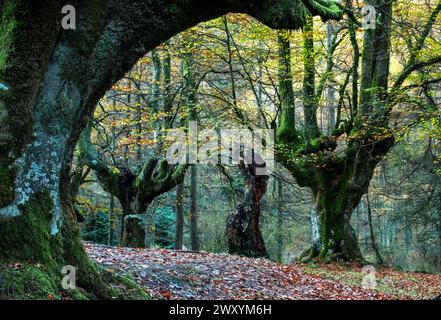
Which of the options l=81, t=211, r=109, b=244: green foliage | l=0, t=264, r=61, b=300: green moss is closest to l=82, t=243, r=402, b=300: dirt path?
l=0, t=264, r=61, b=300: green moss

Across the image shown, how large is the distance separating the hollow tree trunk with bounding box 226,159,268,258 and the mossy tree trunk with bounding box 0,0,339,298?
8657mm

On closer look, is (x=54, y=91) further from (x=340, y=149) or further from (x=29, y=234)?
(x=340, y=149)

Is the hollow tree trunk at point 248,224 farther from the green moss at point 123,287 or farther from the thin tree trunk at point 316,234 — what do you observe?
the green moss at point 123,287

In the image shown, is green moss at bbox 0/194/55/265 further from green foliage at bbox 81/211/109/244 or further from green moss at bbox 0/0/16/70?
green foliage at bbox 81/211/109/244

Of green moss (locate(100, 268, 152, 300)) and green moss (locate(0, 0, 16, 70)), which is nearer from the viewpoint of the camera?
green moss (locate(0, 0, 16, 70))

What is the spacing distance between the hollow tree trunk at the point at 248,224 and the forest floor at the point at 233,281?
7.29 feet

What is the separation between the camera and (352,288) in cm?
983

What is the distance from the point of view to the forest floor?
660 cm

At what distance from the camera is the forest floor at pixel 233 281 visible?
6.60 m

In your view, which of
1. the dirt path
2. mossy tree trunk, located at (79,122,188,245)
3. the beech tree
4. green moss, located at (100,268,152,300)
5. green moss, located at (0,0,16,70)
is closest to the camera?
green moss, located at (0,0,16,70)

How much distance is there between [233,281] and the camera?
791 centimetres

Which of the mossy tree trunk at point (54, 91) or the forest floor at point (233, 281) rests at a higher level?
the mossy tree trunk at point (54, 91)

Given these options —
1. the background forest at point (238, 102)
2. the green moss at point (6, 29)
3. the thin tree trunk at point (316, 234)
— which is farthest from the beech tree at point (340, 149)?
the green moss at point (6, 29)

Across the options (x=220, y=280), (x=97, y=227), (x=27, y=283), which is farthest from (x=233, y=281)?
(x=97, y=227)
